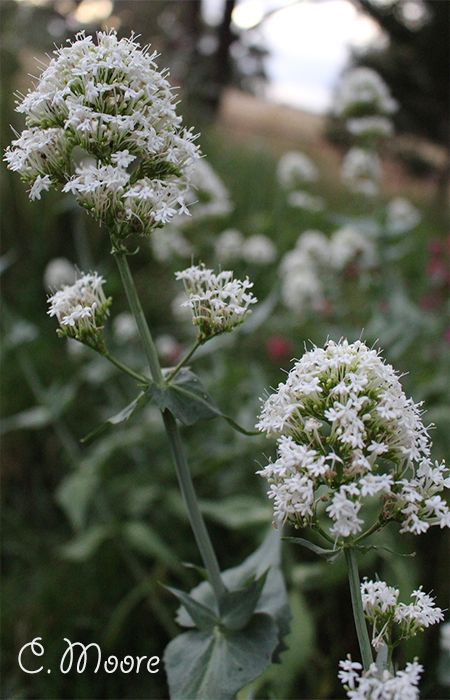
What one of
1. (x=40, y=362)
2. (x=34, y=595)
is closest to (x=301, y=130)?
(x=40, y=362)

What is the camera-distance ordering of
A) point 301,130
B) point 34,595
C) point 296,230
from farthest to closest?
point 301,130
point 296,230
point 34,595

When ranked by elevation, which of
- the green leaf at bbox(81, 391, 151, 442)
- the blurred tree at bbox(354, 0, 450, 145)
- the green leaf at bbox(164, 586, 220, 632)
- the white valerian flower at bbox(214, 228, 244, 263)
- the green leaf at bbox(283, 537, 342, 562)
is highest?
the blurred tree at bbox(354, 0, 450, 145)

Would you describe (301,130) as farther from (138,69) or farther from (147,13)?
(138,69)

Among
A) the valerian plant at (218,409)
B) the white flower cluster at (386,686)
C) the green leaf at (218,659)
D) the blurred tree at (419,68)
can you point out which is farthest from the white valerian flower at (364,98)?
the blurred tree at (419,68)

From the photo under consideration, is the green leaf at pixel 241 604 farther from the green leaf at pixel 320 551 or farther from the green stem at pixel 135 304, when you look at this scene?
the green stem at pixel 135 304

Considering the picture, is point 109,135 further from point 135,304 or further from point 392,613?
point 392,613

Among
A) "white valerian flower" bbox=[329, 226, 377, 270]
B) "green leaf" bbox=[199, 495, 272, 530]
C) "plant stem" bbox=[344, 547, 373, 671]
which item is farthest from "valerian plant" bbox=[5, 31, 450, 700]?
"white valerian flower" bbox=[329, 226, 377, 270]

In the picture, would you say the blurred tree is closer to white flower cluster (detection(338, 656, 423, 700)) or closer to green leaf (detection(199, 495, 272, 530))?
green leaf (detection(199, 495, 272, 530))
